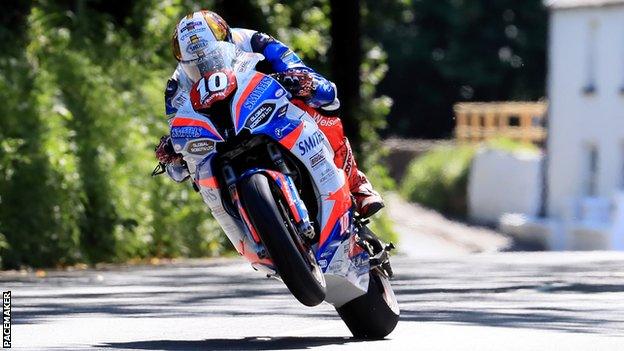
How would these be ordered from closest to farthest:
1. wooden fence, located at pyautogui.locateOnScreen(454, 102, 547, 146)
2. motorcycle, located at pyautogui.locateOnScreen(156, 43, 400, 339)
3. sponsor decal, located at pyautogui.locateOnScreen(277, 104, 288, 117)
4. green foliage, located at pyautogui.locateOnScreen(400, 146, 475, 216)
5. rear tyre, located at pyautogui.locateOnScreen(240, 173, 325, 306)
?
rear tyre, located at pyautogui.locateOnScreen(240, 173, 325, 306) < motorcycle, located at pyautogui.locateOnScreen(156, 43, 400, 339) < sponsor decal, located at pyautogui.locateOnScreen(277, 104, 288, 117) < green foliage, located at pyautogui.locateOnScreen(400, 146, 475, 216) < wooden fence, located at pyautogui.locateOnScreen(454, 102, 547, 146)

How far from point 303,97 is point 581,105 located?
116ft

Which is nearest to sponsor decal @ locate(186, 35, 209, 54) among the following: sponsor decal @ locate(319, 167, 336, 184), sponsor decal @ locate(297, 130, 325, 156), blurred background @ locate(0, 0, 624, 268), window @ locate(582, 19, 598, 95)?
sponsor decal @ locate(297, 130, 325, 156)

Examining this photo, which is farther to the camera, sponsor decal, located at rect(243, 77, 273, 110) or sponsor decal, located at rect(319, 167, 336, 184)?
sponsor decal, located at rect(319, 167, 336, 184)

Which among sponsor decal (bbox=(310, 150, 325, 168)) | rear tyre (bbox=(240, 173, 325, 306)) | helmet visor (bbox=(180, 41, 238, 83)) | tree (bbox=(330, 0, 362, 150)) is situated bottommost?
tree (bbox=(330, 0, 362, 150))

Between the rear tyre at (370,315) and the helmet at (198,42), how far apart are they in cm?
145

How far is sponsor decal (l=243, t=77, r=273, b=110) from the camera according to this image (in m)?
9.93

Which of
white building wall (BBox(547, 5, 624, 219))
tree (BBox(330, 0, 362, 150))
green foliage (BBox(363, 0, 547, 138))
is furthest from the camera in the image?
green foliage (BBox(363, 0, 547, 138))

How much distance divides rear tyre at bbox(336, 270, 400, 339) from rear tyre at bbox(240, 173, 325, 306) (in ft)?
2.48

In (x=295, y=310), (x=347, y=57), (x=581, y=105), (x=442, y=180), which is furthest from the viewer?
(x=442, y=180)

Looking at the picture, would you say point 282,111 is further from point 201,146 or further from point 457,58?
point 457,58

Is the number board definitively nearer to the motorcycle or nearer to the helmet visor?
the motorcycle

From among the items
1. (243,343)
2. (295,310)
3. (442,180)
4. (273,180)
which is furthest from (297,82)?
(442,180)

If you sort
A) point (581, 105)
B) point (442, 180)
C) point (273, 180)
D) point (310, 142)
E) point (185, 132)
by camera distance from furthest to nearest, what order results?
point (442, 180)
point (581, 105)
point (310, 142)
point (185, 132)
point (273, 180)

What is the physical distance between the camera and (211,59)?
10.2m
